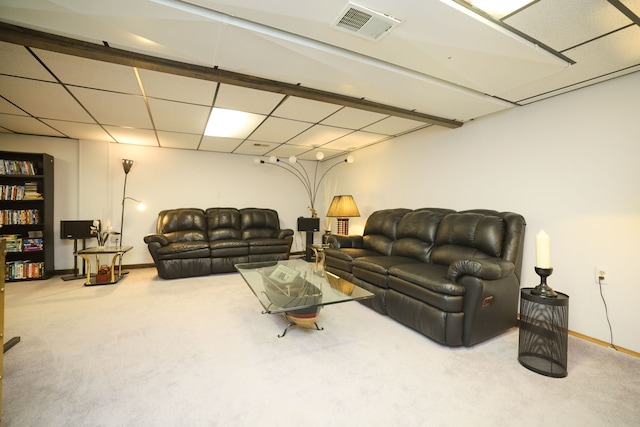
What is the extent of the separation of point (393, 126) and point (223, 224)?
3394 mm

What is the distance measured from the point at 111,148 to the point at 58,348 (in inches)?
147

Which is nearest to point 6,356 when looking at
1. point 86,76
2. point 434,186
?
point 86,76

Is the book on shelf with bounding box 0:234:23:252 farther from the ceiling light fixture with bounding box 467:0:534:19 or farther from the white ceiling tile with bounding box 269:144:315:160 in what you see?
the ceiling light fixture with bounding box 467:0:534:19

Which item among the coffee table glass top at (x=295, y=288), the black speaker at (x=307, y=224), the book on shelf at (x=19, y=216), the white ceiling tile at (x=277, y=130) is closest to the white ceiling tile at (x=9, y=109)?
the book on shelf at (x=19, y=216)

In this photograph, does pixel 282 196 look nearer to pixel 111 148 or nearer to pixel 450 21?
pixel 111 148

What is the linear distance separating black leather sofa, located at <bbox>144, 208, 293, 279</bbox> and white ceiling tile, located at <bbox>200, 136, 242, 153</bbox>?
114 centimetres

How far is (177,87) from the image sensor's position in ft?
8.11

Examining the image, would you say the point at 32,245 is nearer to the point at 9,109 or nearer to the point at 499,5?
the point at 9,109

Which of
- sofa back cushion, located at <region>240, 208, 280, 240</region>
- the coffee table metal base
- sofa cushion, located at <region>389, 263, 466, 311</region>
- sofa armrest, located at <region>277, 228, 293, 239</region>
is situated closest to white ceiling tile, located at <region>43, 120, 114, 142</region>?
sofa back cushion, located at <region>240, 208, 280, 240</region>

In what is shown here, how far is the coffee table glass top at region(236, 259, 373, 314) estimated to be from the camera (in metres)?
2.13

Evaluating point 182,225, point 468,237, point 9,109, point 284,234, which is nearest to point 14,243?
point 9,109

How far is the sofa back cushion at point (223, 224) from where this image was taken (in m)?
4.90

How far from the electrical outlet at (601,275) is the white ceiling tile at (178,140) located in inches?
193

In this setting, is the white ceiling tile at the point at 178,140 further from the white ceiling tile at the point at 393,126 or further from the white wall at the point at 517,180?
the white ceiling tile at the point at 393,126
